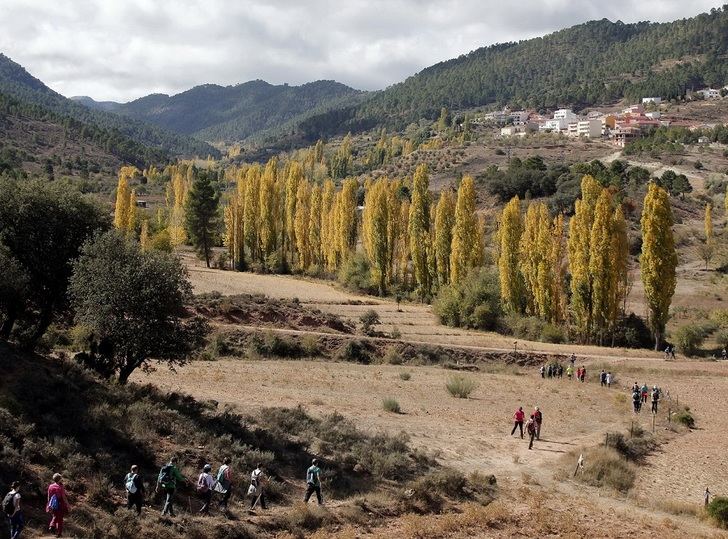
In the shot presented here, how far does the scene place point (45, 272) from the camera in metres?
22.8

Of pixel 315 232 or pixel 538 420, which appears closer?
pixel 538 420

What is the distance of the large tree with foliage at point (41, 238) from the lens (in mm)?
22344

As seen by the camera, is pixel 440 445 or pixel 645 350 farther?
pixel 645 350

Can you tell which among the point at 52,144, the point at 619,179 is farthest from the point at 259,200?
the point at 52,144

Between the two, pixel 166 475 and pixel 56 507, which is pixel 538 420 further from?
pixel 56 507

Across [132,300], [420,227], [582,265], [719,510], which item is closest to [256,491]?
[132,300]

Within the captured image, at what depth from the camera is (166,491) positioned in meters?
14.1

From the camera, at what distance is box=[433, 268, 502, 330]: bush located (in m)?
50.0

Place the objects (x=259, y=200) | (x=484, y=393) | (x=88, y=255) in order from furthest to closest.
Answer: (x=259, y=200), (x=484, y=393), (x=88, y=255)

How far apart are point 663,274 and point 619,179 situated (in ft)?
196

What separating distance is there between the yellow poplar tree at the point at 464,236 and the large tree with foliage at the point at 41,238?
3536 cm

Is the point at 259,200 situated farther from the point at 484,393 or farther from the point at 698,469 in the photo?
the point at 698,469

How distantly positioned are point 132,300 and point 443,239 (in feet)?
132

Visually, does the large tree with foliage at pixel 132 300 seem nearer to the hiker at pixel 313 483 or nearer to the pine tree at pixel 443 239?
the hiker at pixel 313 483
